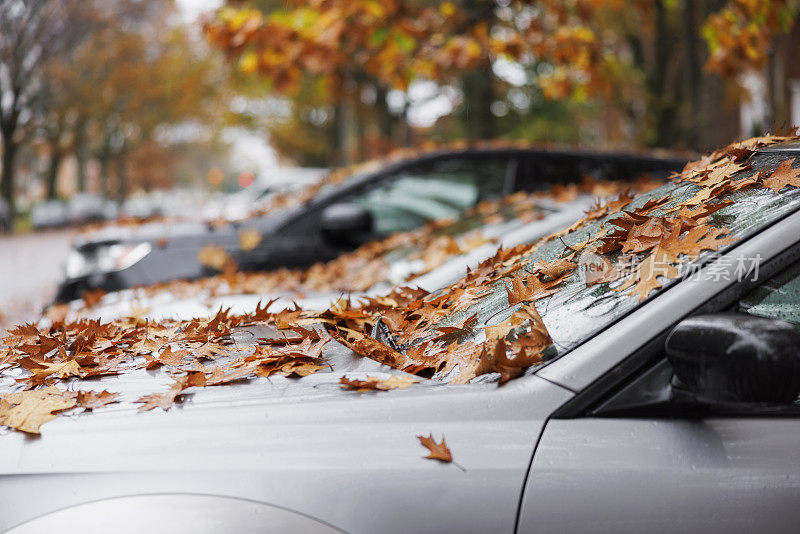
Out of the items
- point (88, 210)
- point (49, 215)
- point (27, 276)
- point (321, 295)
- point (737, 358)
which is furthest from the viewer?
point (88, 210)

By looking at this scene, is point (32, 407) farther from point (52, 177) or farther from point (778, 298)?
point (52, 177)

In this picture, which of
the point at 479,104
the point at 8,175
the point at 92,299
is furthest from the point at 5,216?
the point at 92,299

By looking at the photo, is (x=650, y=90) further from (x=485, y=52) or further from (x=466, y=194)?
(x=466, y=194)

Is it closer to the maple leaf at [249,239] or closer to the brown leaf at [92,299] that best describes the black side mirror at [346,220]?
the maple leaf at [249,239]

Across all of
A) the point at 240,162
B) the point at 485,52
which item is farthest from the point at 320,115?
the point at 240,162

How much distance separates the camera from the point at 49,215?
1569 inches

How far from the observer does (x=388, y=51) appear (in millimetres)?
8102

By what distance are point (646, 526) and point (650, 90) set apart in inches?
527

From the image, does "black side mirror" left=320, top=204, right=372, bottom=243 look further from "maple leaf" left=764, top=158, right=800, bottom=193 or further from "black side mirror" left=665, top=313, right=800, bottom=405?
"black side mirror" left=665, top=313, right=800, bottom=405

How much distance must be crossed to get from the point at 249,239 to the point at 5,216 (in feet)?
102

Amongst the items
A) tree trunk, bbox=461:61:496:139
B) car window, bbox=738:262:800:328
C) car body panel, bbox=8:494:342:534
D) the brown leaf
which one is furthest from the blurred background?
the brown leaf

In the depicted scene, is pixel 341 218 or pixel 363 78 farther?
pixel 363 78

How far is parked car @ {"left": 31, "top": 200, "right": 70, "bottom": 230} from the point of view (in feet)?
128

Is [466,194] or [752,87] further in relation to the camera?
[752,87]
